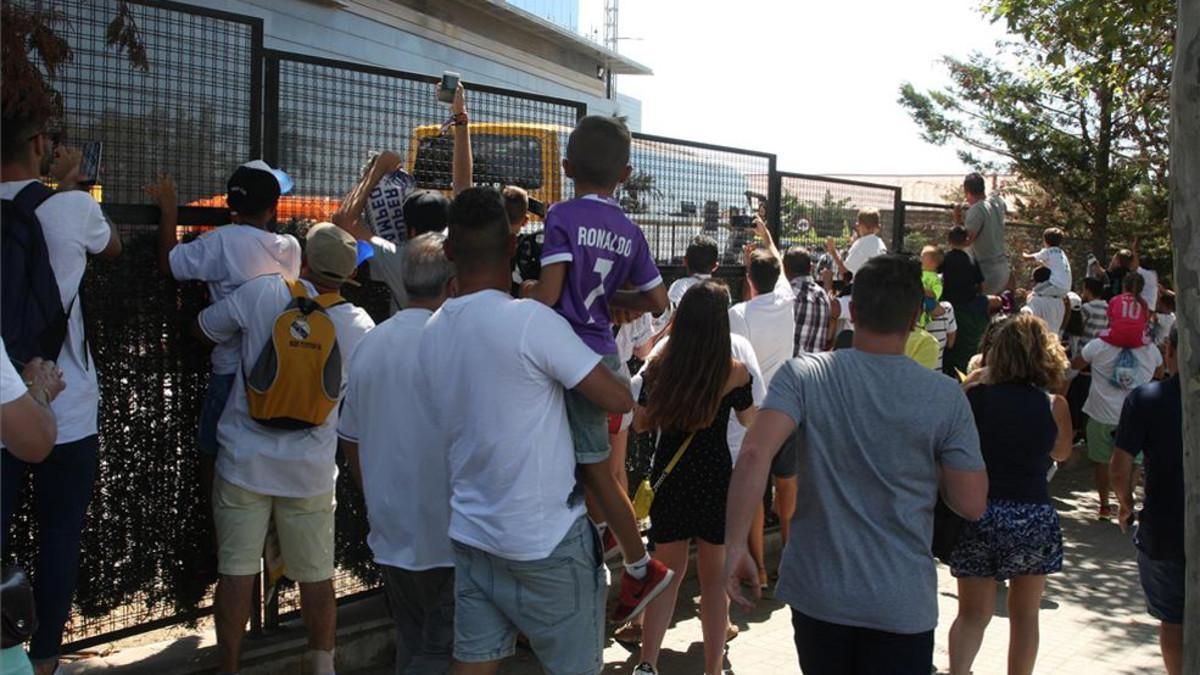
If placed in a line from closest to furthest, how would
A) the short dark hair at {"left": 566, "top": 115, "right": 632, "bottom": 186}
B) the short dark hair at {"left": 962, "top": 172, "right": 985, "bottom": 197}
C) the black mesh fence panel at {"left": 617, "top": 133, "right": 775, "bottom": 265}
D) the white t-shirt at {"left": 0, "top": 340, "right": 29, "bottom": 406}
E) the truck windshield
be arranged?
the white t-shirt at {"left": 0, "top": 340, "right": 29, "bottom": 406}
the short dark hair at {"left": 566, "top": 115, "right": 632, "bottom": 186}
the truck windshield
the black mesh fence panel at {"left": 617, "top": 133, "right": 775, "bottom": 265}
the short dark hair at {"left": 962, "top": 172, "right": 985, "bottom": 197}

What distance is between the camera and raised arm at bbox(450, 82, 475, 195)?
5582 mm

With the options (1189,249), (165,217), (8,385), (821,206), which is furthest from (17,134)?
(821,206)

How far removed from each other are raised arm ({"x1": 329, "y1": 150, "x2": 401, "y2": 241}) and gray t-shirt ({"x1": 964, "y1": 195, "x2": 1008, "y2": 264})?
7471 millimetres

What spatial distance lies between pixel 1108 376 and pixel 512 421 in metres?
8.81

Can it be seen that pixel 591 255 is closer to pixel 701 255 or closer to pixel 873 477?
pixel 873 477

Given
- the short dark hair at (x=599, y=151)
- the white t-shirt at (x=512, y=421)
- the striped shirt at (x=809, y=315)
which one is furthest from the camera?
the striped shirt at (x=809, y=315)

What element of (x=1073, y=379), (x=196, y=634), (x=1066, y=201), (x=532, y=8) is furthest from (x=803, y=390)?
(x=532, y=8)

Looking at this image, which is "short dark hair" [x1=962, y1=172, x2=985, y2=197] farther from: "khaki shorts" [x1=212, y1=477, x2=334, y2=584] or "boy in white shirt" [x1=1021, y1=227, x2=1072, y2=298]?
"khaki shorts" [x1=212, y1=477, x2=334, y2=584]

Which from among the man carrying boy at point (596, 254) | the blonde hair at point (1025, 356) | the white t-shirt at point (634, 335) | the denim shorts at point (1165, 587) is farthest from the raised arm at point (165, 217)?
the denim shorts at point (1165, 587)

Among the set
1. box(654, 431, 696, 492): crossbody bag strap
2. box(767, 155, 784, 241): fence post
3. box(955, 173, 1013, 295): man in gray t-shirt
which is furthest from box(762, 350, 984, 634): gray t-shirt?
box(955, 173, 1013, 295): man in gray t-shirt

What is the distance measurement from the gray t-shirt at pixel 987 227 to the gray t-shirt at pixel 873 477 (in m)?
8.15

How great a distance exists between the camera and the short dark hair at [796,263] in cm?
830

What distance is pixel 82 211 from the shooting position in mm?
4320

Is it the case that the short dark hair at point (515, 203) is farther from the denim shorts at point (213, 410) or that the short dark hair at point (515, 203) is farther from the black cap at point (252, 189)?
the denim shorts at point (213, 410)
